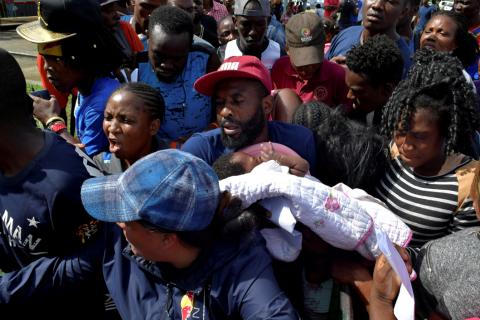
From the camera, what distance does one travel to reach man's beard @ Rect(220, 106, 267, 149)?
2.31 meters

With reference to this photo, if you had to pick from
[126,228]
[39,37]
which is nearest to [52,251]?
[126,228]

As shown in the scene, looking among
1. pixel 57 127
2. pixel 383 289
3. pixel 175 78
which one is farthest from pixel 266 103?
pixel 57 127

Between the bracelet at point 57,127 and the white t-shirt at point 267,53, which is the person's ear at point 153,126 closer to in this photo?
the bracelet at point 57,127

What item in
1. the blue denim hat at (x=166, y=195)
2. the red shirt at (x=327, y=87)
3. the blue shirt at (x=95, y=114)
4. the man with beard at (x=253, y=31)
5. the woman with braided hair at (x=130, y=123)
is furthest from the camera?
the man with beard at (x=253, y=31)

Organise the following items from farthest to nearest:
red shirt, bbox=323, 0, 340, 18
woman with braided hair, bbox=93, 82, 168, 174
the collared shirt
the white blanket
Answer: red shirt, bbox=323, 0, 340, 18 → the collared shirt → woman with braided hair, bbox=93, 82, 168, 174 → the white blanket

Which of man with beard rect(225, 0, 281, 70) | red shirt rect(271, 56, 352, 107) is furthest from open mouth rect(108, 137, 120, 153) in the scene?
man with beard rect(225, 0, 281, 70)

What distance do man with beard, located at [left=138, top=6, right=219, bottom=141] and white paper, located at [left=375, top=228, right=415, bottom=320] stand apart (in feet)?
5.91

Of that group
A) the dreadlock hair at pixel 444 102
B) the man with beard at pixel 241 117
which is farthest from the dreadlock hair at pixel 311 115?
the dreadlock hair at pixel 444 102

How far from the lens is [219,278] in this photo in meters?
1.57

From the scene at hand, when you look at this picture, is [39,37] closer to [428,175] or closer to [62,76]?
[62,76]

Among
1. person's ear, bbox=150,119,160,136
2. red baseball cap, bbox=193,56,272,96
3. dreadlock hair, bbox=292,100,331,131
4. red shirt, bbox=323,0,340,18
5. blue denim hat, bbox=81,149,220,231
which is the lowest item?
red shirt, bbox=323,0,340,18

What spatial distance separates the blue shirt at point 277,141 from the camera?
224cm

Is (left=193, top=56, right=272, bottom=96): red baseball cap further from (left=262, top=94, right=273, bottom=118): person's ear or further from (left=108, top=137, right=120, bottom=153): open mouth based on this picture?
(left=108, top=137, right=120, bottom=153): open mouth

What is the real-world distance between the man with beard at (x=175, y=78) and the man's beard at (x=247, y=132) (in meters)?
0.80
